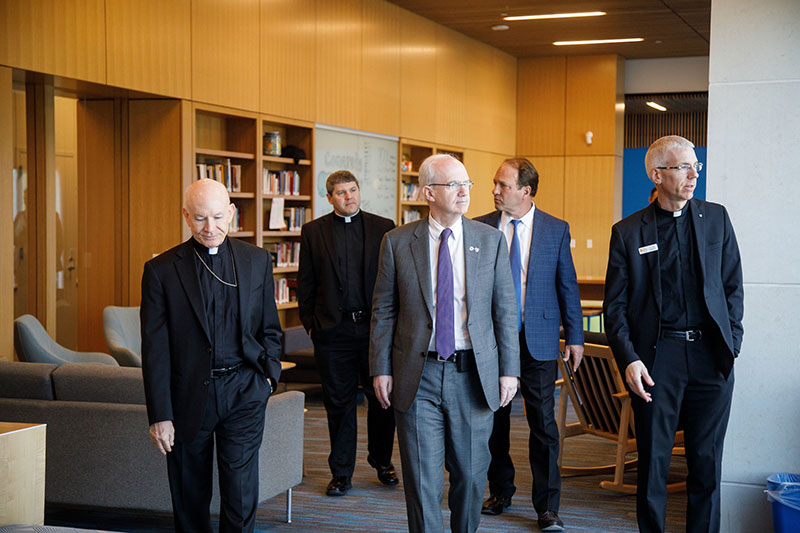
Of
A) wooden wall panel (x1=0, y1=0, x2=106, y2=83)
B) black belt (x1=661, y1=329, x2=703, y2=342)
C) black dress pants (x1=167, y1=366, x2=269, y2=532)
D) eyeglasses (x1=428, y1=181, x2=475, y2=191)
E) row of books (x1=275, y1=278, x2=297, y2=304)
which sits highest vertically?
wooden wall panel (x1=0, y1=0, x2=106, y2=83)

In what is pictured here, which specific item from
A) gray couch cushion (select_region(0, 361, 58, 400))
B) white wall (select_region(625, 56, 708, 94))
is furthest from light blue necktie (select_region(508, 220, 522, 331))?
white wall (select_region(625, 56, 708, 94))

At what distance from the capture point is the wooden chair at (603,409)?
5.49m

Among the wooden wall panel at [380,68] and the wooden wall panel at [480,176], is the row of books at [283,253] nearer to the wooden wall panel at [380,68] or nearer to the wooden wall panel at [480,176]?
the wooden wall panel at [380,68]

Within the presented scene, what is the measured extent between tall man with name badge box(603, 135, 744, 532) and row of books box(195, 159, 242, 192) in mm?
5030

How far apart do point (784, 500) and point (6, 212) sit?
5.12 metres

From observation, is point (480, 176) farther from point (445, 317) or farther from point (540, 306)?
point (445, 317)

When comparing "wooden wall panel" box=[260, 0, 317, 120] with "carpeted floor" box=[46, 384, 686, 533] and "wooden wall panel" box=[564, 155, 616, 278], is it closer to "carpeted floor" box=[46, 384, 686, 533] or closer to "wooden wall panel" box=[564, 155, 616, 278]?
"carpeted floor" box=[46, 384, 686, 533]

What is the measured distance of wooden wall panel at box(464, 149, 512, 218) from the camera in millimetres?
13492

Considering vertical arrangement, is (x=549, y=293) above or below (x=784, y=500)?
above

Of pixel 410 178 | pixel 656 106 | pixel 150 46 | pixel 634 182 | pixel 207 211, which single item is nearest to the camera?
pixel 207 211

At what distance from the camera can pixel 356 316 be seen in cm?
541

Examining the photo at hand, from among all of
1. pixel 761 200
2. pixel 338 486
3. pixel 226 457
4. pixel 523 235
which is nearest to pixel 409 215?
pixel 338 486

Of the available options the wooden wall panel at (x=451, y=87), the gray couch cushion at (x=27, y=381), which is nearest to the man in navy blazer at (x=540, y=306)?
the gray couch cushion at (x=27, y=381)

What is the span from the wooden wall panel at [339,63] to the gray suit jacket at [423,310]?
616cm
